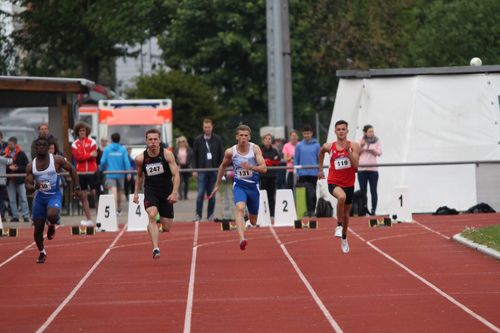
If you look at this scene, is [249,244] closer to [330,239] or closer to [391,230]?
[330,239]

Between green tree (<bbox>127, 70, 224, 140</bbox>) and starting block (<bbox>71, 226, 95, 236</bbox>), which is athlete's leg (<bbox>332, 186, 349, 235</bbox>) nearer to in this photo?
starting block (<bbox>71, 226, 95, 236</bbox>)

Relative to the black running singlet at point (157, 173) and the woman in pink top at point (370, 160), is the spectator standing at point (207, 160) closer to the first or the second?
the woman in pink top at point (370, 160)

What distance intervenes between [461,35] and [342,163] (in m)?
28.9

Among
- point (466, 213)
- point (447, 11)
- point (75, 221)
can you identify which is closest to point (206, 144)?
point (75, 221)

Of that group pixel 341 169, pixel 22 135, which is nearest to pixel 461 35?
pixel 22 135

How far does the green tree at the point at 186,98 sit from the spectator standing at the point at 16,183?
2363 centimetres

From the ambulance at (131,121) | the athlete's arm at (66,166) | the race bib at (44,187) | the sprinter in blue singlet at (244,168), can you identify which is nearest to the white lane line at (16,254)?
the race bib at (44,187)

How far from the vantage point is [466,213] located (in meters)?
29.8

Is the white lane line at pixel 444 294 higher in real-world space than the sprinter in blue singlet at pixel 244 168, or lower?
lower

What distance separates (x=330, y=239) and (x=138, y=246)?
309 cm

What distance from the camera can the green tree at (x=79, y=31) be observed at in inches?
2480

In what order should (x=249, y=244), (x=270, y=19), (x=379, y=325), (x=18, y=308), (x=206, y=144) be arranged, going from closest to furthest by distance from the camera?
(x=379, y=325)
(x=18, y=308)
(x=249, y=244)
(x=206, y=144)
(x=270, y=19)

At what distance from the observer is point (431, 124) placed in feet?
101

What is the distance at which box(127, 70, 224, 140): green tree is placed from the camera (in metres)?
55.2
